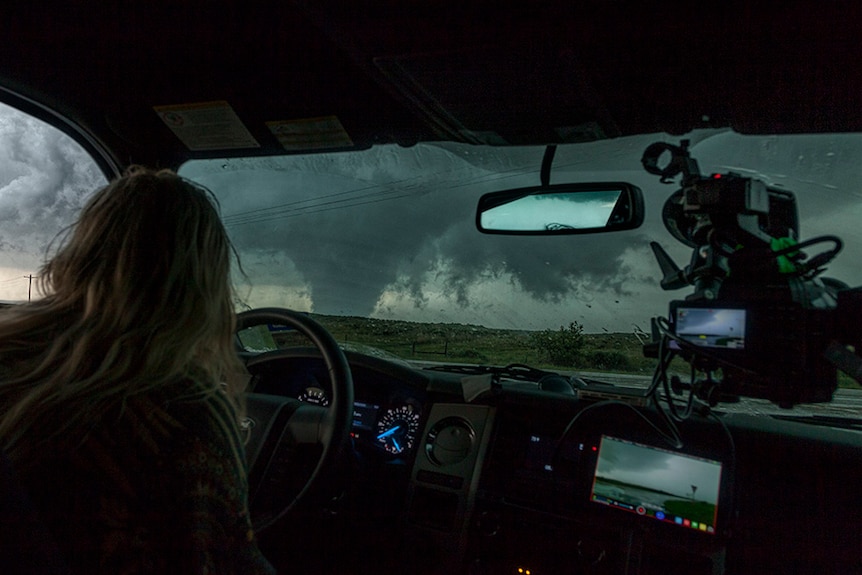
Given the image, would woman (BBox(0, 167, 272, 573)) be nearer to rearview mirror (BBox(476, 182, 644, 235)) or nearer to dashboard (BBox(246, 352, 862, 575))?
dashboard (BBox(246, 352, 862, 575))

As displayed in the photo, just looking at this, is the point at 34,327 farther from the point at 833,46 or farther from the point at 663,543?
the point at 833,46

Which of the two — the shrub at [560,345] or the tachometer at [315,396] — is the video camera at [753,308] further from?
the tachometer at [315,396]

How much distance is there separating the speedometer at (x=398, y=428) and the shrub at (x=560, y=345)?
0.76m

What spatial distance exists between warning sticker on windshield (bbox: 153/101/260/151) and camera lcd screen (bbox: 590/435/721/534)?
2465 millimetres

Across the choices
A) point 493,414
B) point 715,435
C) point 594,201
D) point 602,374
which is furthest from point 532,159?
point 715,435

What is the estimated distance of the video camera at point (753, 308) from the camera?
76.4 inches

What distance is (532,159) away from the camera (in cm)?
338

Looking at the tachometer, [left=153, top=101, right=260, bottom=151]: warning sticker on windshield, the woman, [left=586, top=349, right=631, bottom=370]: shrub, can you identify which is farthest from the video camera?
[left=153, top=101, right=260, bottom=151]: warning sticker on windshield

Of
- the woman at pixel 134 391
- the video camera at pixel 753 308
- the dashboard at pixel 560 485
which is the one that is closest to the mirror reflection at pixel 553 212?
the video camera at pixel 753 308

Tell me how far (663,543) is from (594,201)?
1.37 metres

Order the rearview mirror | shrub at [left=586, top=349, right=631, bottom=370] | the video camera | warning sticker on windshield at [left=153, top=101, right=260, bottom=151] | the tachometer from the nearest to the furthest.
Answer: the video camera
the rearview mirror
the tachometer
shrub at [left=586, top=349, right=631, bottom=370]
warning sticker on windshield at [left=153, top=101, right=260, bottom=151]

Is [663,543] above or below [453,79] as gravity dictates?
below

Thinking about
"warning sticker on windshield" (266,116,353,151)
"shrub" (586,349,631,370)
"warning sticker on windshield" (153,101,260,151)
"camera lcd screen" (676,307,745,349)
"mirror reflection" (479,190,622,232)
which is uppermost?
"warning sticker on windshield" (266,116,353,151)

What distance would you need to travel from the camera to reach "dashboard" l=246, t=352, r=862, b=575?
2.12 metres
